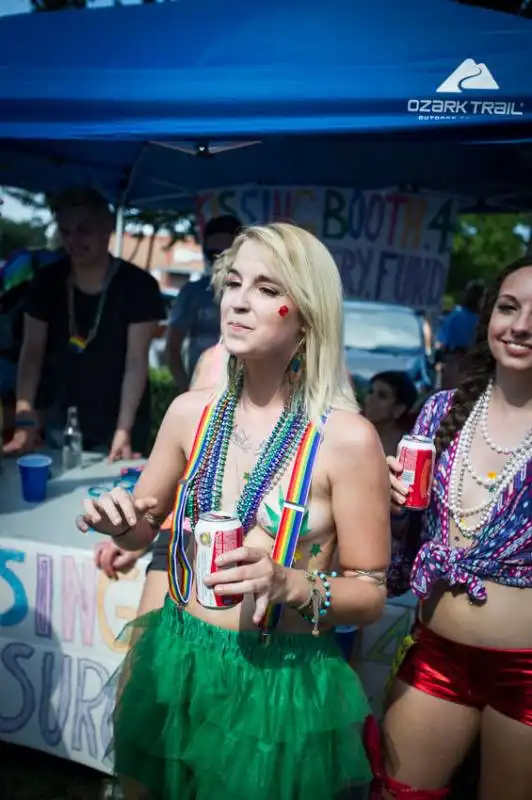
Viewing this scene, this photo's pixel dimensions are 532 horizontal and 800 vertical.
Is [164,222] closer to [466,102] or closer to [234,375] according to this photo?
[466,102]

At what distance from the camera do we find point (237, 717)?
1.47 metres

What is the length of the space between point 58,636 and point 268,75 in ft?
7.32

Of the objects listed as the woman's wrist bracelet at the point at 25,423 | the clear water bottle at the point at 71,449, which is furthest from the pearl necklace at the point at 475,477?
the woman's wrist bracelet at the point at 25,423

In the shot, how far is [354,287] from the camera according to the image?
455 centimetres

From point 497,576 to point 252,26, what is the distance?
2.42m

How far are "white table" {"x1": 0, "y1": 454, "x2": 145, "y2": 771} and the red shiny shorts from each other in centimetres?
100

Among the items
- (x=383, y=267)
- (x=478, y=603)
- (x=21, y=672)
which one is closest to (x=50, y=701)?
(x=21, y=672)

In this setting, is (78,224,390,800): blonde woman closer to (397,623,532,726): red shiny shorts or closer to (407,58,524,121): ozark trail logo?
(397,623,532,726): red shiny shorts

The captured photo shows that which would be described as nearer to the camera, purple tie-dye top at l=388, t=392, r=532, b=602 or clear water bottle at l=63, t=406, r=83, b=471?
purple tie-dye top at l=388, t=392, r=532, b=602

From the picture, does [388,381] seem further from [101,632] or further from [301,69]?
[101,632]

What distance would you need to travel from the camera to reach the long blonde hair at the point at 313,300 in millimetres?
1496

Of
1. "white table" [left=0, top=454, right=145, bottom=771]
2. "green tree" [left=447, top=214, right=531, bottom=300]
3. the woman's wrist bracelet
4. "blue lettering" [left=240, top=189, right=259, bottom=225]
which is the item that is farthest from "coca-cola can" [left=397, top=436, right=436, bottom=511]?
"green tree" [left=447, top=214, right=531, bottom=300]

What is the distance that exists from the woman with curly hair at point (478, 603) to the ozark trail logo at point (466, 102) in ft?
2.51

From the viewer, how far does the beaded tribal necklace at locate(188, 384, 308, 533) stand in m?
1.53
